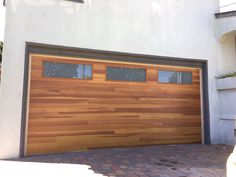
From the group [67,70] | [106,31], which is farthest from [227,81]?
[67,70]

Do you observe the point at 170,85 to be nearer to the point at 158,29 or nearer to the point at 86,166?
the point at 158,29

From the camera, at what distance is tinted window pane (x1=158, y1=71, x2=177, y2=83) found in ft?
21.5

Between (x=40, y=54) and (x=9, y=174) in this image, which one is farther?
(x=40, y=54)

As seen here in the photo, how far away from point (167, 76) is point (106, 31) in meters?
2.21

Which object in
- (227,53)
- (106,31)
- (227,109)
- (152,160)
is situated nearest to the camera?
(152,160)

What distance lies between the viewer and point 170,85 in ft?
21.8

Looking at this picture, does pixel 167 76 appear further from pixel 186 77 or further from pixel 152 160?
pixel 152 160

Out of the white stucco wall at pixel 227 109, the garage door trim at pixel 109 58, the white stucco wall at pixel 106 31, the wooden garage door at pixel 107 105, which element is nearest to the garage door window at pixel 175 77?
the wooden garage door at pixel 107 105

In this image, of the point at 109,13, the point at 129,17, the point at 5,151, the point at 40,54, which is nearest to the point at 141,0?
the point at 129,17

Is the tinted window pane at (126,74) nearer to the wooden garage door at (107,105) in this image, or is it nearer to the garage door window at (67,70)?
the wooden garage door at (107,105)

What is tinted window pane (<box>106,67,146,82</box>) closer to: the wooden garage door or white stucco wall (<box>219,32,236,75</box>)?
the wooden garage door

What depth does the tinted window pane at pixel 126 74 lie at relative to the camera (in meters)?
6.04

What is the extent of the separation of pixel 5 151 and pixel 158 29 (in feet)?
16.1

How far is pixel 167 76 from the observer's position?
6.66 metres
